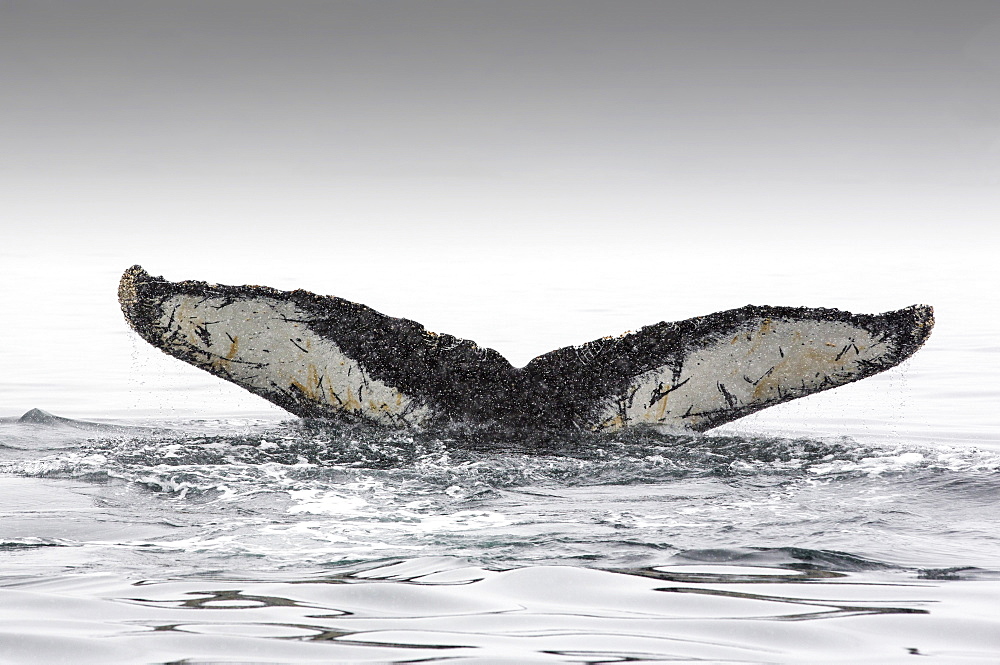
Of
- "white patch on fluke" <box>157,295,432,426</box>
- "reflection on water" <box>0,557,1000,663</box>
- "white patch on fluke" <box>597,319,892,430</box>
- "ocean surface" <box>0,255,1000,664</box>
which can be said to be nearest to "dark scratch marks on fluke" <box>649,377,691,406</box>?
"white patch on fluke" <box>597,319,892,430</box>

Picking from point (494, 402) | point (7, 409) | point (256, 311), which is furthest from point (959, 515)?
point (7, 409)

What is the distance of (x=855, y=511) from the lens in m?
5.30

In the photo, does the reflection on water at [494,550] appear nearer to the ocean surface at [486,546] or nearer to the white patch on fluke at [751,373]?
the ocean surface at [486,546]

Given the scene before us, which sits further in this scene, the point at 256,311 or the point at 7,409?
the point at 7,409

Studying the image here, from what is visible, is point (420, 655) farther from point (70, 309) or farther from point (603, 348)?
point (70, 309)

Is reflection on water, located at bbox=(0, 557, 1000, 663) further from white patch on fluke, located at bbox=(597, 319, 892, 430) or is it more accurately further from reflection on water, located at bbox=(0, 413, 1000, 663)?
white patch on fluke, located at bbox=(597, 319, 892, 430)

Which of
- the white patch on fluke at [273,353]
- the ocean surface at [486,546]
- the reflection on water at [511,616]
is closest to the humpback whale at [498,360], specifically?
the white patch on fluke at [273,353]

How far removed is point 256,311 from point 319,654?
147 inches

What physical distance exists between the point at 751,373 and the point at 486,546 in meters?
2.51

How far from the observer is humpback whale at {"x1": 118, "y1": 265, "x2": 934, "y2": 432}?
652 cm

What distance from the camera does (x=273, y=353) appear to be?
266 inches

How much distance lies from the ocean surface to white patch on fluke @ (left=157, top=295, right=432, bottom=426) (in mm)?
223

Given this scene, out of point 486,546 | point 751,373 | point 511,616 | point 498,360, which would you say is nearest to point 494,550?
point 486,546

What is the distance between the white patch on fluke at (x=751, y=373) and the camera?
21.2 feet
